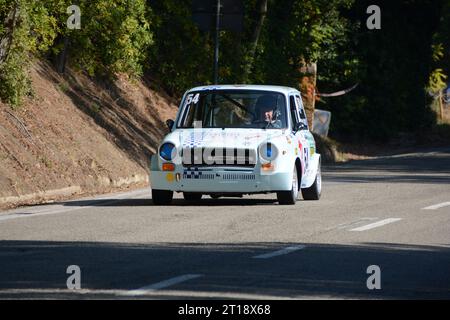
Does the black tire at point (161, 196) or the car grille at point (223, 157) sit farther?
the black tire at point (161, 196)

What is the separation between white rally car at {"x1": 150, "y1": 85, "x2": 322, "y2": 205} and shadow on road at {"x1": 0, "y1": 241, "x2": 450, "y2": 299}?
191 inches

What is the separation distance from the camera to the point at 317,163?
21.5m

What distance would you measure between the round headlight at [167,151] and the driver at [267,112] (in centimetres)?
161

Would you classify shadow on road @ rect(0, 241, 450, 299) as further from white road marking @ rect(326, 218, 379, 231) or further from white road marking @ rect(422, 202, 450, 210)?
white road marking @ rect(422, 202, 450, 210)

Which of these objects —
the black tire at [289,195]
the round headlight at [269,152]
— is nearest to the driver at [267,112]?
the black tire at [289,195]

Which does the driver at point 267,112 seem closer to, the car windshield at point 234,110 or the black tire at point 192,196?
the car windshield at point 234,110

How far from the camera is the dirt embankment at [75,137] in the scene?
70.1 ft

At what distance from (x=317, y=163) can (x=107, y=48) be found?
26.0 ft

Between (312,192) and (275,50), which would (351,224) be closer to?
(312,192)

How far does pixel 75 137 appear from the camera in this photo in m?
24.9

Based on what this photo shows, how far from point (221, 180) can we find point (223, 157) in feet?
1.06

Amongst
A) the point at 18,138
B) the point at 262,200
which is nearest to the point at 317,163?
the point at 262,200
